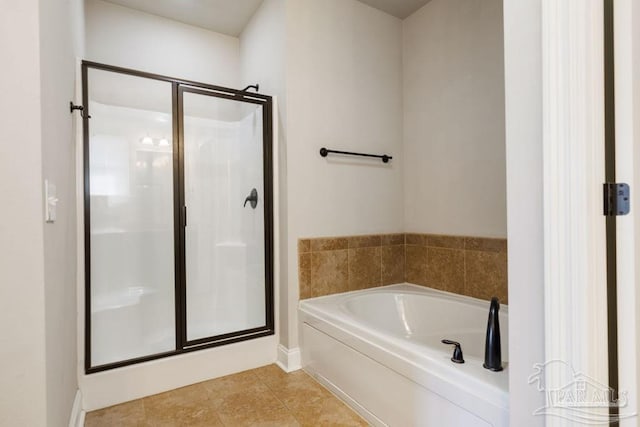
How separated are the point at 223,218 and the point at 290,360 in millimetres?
1135

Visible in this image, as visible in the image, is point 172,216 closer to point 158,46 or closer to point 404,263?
point 158,46

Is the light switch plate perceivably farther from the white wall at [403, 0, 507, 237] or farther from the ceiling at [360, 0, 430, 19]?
the ceiling at [360, 0, 430, 19]

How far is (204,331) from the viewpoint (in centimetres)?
228

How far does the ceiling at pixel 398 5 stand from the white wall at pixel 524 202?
75.3 inches

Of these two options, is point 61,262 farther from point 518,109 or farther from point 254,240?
point 518,109

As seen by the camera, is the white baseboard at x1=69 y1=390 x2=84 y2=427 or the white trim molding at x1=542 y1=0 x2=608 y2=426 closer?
the white trim molding at x1=542 y1=0 x2=608 y2=426

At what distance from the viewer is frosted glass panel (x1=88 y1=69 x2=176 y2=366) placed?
202 centimetres

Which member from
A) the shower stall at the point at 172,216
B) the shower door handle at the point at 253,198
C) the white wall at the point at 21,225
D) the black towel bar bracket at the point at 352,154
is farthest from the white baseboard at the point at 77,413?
the black towel bar bracket at the point at 352,154

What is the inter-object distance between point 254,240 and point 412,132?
1574mm

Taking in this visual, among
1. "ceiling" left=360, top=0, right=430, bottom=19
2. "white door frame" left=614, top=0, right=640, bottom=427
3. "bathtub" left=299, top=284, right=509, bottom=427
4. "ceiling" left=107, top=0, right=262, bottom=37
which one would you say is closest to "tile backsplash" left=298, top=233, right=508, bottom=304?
"bathtub" left=299, top=284, right=509, bottom=427

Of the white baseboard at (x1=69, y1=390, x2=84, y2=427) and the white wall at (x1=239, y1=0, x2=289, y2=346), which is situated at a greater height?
the white wall at (x1=239, y1=0, x2=289, y2=346)

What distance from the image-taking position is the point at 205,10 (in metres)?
2.73

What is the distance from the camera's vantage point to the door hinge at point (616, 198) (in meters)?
0.87

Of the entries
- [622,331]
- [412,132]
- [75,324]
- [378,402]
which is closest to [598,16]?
[622,331]
